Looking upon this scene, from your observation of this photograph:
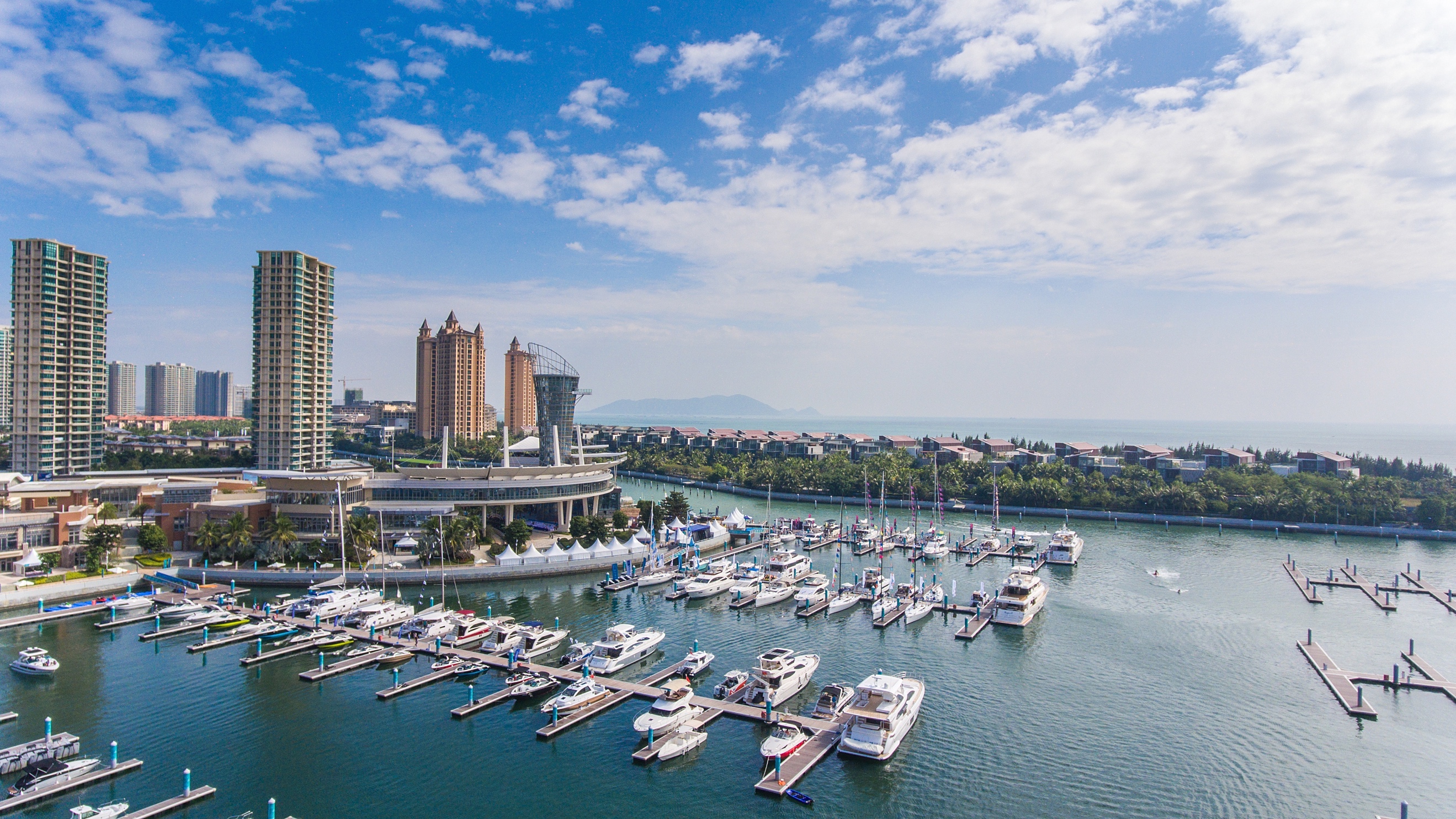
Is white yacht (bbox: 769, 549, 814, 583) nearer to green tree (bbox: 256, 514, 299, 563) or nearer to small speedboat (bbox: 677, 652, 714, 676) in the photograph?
small speedboat (bbox: 677, 652, 714, 676)

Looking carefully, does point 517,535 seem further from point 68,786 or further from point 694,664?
point 68,786

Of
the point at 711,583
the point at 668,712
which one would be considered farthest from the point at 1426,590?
the point at 668,712

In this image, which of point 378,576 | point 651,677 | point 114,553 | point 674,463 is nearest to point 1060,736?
point 651,677

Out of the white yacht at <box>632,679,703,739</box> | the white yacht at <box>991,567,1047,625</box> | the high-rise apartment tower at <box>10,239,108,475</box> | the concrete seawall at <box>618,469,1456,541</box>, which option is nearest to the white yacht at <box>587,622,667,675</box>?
the white yacht at <box>632,679,703,739</box>

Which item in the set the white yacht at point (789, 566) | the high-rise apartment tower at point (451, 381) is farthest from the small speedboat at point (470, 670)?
the high-rise apartment tower at point (451, 381)

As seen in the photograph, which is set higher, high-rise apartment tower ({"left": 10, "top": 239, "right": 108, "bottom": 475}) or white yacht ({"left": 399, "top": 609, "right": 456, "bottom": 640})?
high-rise apartment tower ({"left": 10, "top": 239, "right": 108, "bottom": 475})

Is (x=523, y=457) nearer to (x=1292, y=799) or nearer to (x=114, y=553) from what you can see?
(x=114, y=553)

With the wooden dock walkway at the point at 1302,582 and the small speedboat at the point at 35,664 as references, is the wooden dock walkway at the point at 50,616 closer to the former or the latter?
the small speedboat at the point at 35,664
